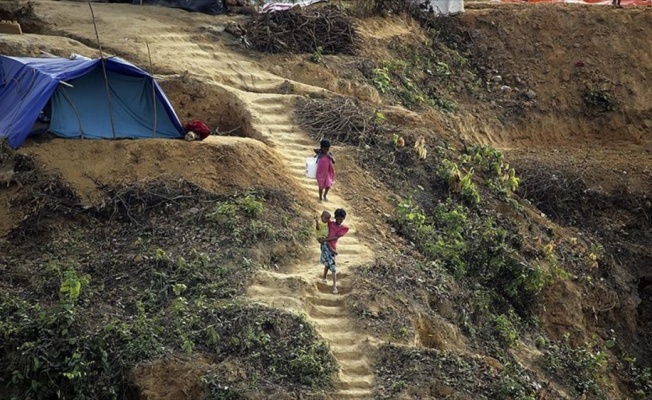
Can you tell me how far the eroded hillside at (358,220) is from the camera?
11.2m

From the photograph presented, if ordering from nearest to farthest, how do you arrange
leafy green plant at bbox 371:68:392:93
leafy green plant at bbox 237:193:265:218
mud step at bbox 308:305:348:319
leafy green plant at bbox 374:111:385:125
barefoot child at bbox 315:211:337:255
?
1. mud step at bbox 308:305:348:319
2. barefoot child at bbox 315:211:337:255
3. leafy green plant at bbox 237:193:265:218
4. leafy green plant at bbox 374:111:385:125
5. leafy green plant at bbox 371:68:392:93

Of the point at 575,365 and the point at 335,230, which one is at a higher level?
the point at 335,230

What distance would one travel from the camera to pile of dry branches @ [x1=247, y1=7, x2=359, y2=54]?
18.3 m

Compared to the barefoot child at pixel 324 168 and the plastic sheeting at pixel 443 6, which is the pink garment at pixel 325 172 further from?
the plastic sheeting at pixel 443 6

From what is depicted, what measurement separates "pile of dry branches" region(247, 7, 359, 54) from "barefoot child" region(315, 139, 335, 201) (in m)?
4.36

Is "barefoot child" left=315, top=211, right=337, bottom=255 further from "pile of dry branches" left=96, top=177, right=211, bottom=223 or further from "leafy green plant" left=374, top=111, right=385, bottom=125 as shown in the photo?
"leafy green plant" left=374, top=111, right=385, bottom=125

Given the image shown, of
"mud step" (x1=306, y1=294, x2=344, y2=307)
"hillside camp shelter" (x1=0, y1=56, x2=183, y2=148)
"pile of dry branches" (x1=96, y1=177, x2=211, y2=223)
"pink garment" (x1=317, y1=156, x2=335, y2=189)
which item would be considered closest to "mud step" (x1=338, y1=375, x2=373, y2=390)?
"mud step" (x1=306, y1=294, x2=344, y2=307)

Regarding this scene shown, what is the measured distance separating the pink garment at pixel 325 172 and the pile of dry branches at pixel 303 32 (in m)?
4.43

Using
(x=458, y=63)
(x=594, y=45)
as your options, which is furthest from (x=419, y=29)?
(x=594, y=45)

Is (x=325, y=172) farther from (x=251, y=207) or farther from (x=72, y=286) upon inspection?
(x=72, y=286)

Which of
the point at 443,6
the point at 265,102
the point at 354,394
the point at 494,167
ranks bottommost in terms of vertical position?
the point at 354,394

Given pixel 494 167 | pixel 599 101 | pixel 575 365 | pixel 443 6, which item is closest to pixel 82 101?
pixel 494 167

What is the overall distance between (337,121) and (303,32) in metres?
2.75

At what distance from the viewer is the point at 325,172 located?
46.5ft
